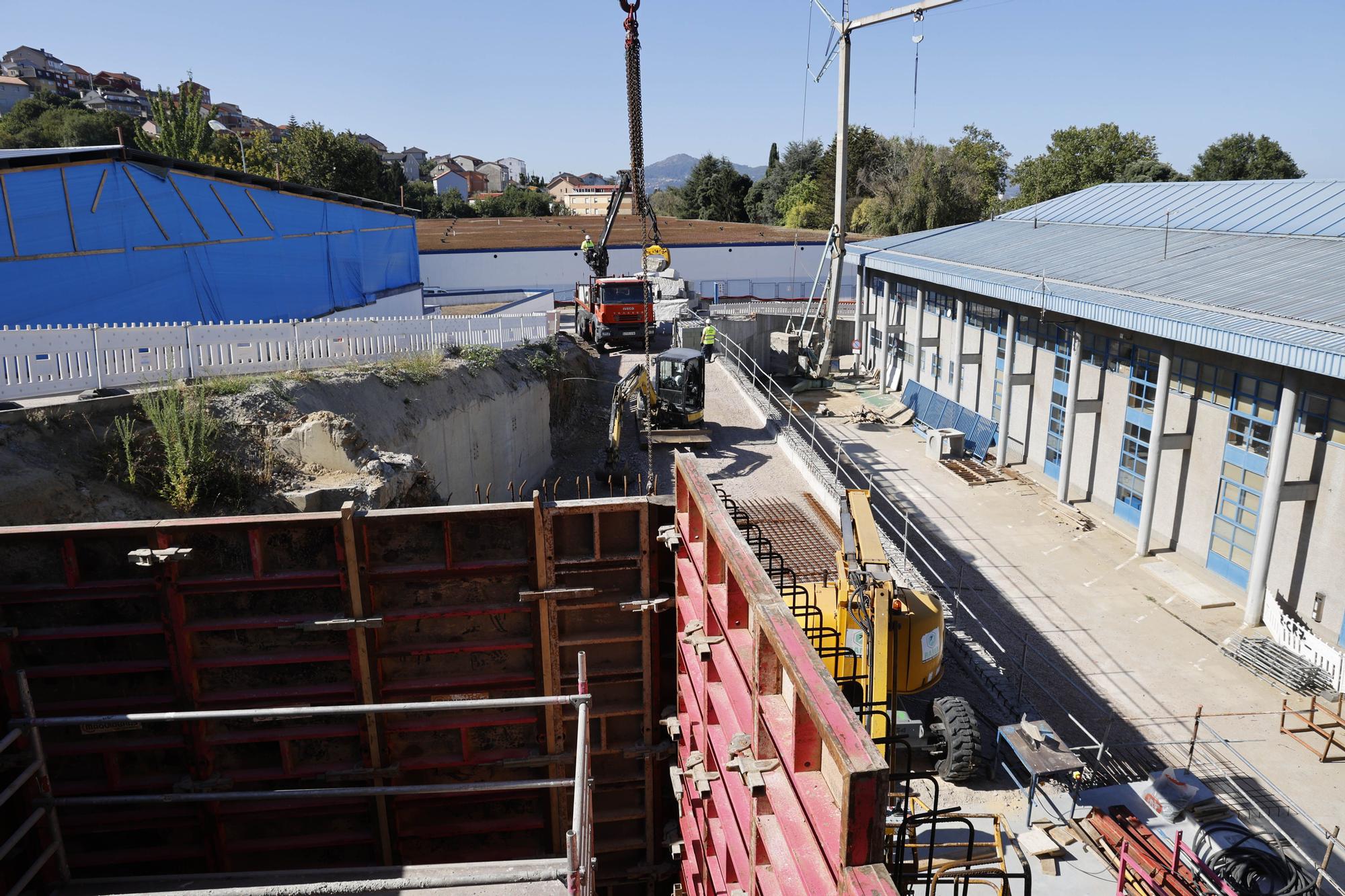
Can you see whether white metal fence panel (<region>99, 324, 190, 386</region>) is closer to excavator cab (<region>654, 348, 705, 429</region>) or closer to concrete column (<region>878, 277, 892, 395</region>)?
excavator cab (<region>654, 348, 705, 429</region>)

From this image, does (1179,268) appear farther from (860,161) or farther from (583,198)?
(583,198)

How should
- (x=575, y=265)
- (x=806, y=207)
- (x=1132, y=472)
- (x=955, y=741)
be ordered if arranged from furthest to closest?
1. (x=806, y=207)
2. (x=575, y=265)
3. (x=1132, y=472)
4. (x=955, y=741)

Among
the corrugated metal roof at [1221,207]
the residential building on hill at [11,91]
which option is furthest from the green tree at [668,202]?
the residential building on hill at [11,91]

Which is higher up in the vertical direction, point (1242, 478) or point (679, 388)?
point (679, 388)

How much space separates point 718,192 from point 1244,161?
1837 inches

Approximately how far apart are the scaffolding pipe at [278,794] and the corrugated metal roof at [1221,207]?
926 inches

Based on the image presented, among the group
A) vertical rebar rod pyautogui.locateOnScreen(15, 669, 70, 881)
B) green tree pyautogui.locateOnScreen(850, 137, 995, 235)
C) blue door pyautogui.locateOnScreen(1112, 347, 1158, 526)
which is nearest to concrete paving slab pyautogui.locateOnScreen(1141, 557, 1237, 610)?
blue door pyautogui.locateOnScreen(1112, 347, 1158, 526)

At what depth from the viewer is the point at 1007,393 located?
26.2m

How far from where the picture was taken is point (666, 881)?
8.88m

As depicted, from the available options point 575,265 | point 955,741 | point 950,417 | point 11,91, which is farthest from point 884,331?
point 11,91

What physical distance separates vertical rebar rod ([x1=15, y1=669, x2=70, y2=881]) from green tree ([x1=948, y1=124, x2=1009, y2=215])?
69578 millimetres

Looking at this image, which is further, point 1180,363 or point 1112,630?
point 1180,363

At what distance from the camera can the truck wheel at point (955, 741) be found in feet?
35.6

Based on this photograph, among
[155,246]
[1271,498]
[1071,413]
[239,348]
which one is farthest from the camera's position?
[1071,413]
